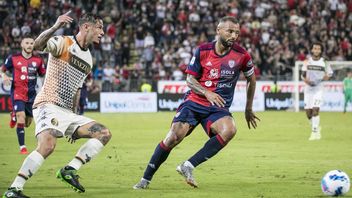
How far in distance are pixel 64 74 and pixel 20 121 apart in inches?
288

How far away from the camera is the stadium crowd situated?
126 ft

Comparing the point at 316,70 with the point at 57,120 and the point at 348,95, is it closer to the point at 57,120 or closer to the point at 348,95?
the point at 57,120

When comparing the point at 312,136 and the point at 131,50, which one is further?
the point at 131,50

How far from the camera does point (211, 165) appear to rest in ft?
48.5

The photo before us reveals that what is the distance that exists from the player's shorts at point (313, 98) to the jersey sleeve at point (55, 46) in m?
12.9

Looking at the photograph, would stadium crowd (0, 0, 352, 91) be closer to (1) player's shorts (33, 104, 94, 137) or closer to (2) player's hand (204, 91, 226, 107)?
(2) player's hand (204, 91, 226, 107)

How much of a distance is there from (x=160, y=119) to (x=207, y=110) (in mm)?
19785

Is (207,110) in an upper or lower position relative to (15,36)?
Answer: upper

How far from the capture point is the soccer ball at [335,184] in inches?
394

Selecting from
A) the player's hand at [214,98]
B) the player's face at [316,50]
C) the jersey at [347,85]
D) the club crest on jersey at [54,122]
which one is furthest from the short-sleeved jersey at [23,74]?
the jersey at [347,85]

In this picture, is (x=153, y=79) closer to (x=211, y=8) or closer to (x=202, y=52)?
(x=211, y=8)

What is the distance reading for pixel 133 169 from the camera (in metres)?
14.0

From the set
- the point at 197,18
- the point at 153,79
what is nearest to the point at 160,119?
the point at 153,79

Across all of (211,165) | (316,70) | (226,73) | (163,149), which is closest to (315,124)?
(316,70)
